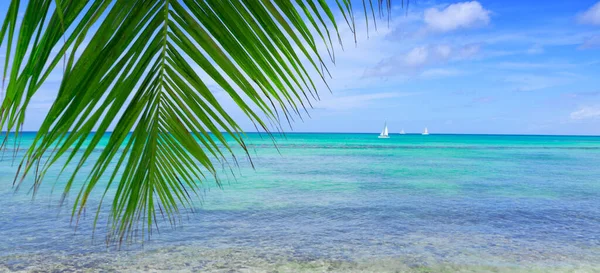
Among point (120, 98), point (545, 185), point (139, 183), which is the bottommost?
point (545, 185)

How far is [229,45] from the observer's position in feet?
2.15

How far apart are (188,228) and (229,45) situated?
675cm

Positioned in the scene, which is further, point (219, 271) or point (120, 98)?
point (219, 271)

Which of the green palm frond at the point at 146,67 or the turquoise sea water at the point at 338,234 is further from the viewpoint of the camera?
the turquoise sea water at the point at 338,234

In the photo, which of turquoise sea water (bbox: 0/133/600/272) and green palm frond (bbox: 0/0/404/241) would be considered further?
turquoise sea water (bbox: 0/133/600/272)

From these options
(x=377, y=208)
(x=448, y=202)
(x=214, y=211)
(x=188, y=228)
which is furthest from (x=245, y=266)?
(x=448, y=202)

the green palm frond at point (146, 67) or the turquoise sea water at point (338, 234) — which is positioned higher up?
the green palm frond at point (146, 67)

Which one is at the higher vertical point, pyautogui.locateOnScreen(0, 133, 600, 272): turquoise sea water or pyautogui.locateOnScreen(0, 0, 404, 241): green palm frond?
pyautogui.locateOnScreen(0, 0, 404, 241): green palm frond

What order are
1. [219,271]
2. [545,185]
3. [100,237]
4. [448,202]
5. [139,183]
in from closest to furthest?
[139,183] → [219,271] → [100,237] → [448,202] → [545,185]

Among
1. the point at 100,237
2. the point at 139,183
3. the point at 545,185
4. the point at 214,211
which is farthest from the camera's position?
the point at 545,185

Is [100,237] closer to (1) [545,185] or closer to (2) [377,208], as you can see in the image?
(2) [377,208]

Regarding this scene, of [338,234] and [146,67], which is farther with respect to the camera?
[338,234]

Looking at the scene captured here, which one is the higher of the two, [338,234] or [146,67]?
[146,67]

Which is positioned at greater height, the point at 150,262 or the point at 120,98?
the point at 120,98
